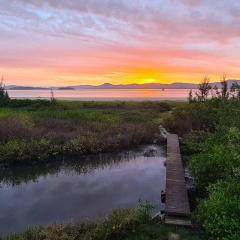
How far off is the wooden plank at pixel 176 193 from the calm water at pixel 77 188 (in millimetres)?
929

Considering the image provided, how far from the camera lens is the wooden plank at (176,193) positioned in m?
9.81

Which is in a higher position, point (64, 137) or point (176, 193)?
point (64, 137)

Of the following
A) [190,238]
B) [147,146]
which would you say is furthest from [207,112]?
[190,238]

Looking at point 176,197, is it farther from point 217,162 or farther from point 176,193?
point 217,162

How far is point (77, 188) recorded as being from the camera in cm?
1461

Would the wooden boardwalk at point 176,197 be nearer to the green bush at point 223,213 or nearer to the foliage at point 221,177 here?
the foliage at point 221,177

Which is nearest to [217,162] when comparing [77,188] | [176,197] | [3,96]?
[176,197]

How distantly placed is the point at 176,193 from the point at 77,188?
15.8ft

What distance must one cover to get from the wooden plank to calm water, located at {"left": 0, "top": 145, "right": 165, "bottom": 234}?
929 millimetres

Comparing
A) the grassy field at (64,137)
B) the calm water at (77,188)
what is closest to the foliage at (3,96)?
the grassy field at (64,137)

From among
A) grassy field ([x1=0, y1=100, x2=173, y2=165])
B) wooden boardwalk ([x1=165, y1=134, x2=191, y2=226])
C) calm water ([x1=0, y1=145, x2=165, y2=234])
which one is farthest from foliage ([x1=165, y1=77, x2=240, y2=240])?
grassy field ([x1=0, y1=100, x2=173, y2=165])

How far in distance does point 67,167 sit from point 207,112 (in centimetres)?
1037

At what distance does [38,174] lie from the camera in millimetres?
16594

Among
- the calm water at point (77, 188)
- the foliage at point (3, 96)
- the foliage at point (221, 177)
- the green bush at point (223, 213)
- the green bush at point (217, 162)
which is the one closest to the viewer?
the green bush at point (223, 213)
